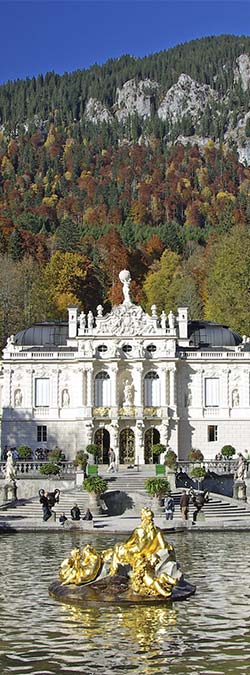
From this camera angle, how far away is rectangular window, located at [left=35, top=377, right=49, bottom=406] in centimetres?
6272

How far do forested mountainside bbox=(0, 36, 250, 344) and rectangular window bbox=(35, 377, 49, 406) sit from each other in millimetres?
18985

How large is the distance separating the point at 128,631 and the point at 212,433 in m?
44.8

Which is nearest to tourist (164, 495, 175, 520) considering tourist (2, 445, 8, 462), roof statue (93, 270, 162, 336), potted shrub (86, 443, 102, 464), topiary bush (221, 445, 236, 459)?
potted shrub (86, 443, 102, 464)

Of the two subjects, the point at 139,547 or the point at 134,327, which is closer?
the point at 139,547

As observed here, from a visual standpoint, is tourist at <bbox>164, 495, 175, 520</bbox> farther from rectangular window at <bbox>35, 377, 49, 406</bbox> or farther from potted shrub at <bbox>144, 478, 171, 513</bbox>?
rectangular window at <bbox>35, 377, 49, 406</bbox>

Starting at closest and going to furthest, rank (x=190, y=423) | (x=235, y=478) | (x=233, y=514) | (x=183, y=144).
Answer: (x=233, y=514) < (x=235, y=478) < (x=190, y=423) < (x=183, y=144)

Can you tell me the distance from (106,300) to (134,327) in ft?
125

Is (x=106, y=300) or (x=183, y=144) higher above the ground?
(x=183, y=144)

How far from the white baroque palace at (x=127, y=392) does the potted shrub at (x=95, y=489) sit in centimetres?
1995

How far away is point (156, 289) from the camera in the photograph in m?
100

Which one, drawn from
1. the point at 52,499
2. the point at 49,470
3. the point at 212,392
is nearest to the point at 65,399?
the point at 212,392

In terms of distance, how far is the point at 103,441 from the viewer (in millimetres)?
62125

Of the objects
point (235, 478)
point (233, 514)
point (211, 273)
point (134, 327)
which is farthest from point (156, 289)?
point (233, 514)

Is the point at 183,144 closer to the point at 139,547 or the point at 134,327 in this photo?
the point at 134,327
